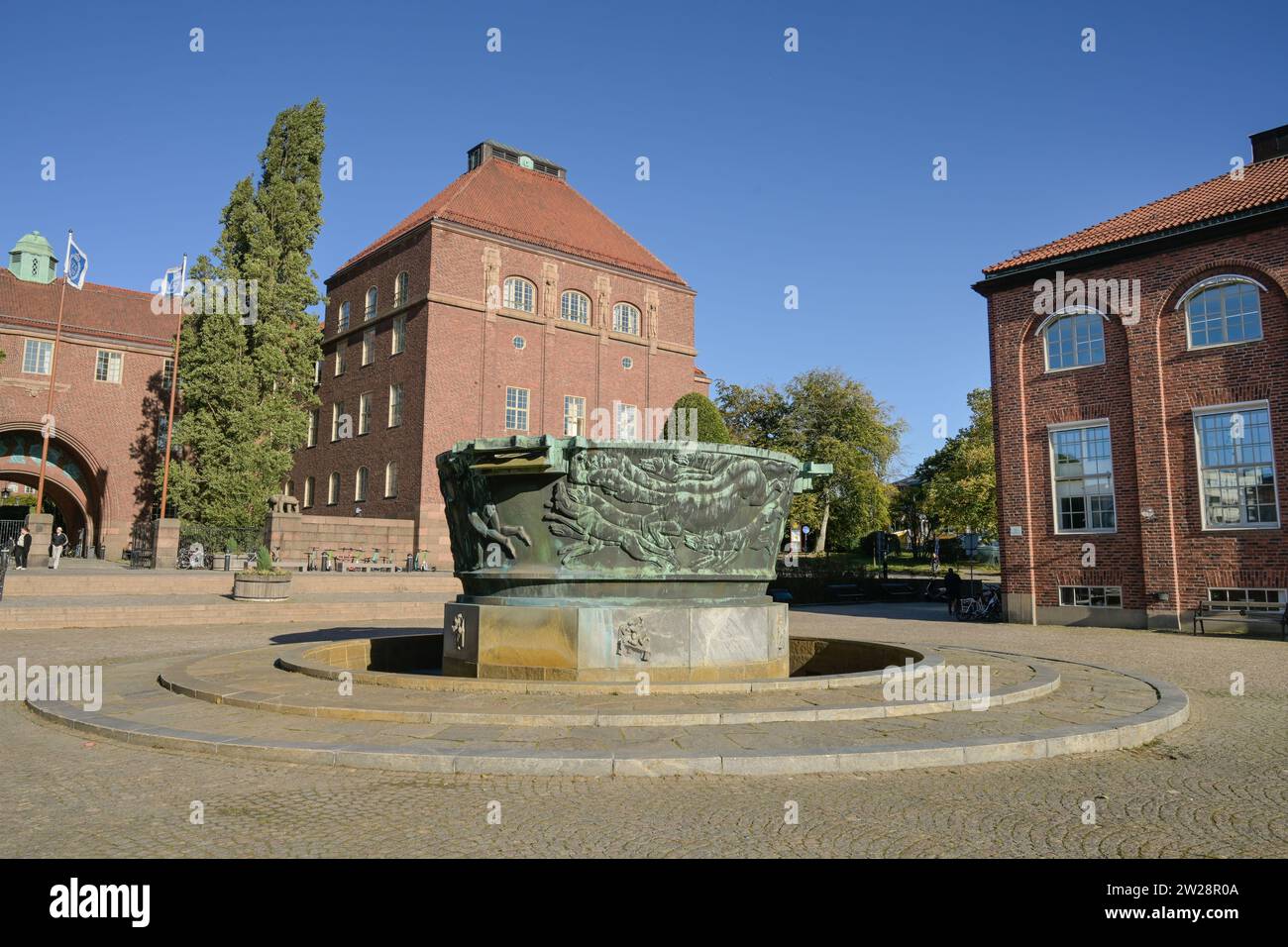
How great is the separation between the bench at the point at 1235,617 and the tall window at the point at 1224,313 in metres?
6.35

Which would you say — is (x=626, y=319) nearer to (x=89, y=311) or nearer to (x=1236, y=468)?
(x=89, y=311)

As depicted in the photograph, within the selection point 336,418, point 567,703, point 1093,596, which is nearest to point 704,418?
point 1093,596

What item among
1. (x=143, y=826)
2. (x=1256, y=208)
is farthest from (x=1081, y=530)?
(x=143, y=826)

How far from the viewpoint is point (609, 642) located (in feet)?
30.7

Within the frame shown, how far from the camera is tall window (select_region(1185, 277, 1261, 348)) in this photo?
20562mm

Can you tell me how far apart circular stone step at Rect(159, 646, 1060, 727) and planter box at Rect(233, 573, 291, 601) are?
46.8ft

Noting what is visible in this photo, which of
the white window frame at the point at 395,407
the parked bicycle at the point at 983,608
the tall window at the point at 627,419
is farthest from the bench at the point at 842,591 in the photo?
the white window frame at the point at 395,407

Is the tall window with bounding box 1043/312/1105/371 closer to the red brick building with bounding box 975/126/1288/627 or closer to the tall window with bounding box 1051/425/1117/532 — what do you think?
the red brick building with bounding box 975/126/1288/627

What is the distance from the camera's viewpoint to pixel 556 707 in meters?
7.66

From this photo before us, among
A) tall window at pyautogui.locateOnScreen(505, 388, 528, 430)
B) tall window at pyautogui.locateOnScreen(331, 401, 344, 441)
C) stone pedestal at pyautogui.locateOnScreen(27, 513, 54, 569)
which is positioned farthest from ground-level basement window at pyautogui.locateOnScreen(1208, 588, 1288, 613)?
tall window at pyautogui.locateOnScreen(331, 401, 344, 441)

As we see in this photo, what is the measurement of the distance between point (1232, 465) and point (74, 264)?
4438 centimetres

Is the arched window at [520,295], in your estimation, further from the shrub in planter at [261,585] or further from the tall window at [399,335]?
the shrub in planter at [261,585]
